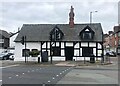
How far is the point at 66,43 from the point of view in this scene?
52188 mm

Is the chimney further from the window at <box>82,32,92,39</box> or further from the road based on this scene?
the road

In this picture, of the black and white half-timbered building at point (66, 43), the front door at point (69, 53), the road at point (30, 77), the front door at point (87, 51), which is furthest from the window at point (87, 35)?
the road at point (30, 77)

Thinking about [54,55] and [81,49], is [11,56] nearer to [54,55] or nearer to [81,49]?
[54,55]

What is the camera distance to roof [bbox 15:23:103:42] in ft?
174

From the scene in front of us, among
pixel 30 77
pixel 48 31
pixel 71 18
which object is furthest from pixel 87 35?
pixel 30 77

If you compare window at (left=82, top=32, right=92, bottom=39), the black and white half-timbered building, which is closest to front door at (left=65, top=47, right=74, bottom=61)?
the black and white half-timbered building

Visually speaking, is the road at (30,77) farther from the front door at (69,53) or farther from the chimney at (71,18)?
the chimney at (71,18)

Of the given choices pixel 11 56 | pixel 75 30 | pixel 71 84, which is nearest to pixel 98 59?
pixel 75 30

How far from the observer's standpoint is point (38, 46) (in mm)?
52969

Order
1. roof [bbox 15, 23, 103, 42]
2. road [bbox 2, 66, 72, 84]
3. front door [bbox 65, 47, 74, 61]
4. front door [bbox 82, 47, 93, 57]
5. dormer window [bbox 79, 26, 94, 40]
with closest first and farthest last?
road [bbox 2, 66, 72, 84] → front door [bbox 82, 47, 93, 57] → front door [bbox 65, 47, 74, 61] → dormer window [bbox 79, 26, 94, 40] → roof [bbox 15, 23, 103, 42]

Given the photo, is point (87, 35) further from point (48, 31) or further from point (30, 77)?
point (30, 77)

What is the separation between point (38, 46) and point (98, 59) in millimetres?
10787

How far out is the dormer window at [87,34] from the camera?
52275 millimetres

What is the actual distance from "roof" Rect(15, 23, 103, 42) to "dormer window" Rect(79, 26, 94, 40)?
2.48ft
